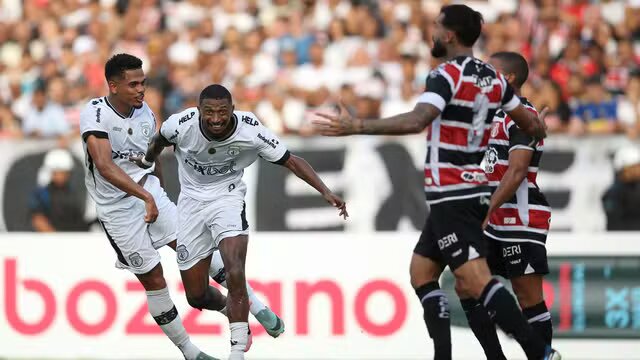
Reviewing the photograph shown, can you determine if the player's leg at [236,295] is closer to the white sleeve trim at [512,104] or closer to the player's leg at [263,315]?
the player's leg at [263,315]

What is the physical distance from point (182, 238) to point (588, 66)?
26.5 feet

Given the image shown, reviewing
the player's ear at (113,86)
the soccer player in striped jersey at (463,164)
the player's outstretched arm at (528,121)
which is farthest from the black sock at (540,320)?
the player's ear at (113,86)

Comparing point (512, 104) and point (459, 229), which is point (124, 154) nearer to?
point (459, 229)

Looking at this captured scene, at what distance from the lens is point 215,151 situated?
1027 centimetres

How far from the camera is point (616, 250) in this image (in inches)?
507

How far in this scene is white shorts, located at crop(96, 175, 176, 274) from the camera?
1070cm

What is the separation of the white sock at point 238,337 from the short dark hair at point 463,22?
305 centimetres

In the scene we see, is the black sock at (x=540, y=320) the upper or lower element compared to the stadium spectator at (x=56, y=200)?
lower

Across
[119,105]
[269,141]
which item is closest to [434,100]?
[269,141]

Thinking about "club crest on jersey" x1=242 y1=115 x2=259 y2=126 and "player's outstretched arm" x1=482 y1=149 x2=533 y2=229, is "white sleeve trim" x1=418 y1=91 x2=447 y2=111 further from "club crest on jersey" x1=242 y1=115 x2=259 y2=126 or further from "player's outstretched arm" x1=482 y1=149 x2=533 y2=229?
"club crest on jersey" x1=242 y1=115 x2=259 y2=126

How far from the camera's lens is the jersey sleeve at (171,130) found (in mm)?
10172

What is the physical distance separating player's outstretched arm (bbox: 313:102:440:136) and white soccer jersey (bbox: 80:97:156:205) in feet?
9.62

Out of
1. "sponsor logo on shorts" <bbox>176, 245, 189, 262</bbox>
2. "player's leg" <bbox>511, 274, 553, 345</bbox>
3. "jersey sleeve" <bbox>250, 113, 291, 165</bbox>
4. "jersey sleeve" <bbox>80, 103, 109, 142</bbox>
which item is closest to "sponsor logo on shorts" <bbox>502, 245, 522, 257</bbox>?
"player's leg" <bbox>511, 274, 553, 345</bbox>

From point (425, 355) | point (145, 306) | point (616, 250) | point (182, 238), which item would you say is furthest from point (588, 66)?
point (182, 238)
